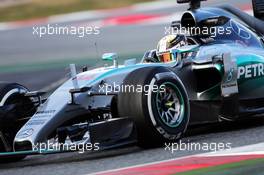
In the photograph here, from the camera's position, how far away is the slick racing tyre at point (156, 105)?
262 inches

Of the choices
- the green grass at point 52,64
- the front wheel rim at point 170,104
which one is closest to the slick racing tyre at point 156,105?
the front wheel rim at point 170,104

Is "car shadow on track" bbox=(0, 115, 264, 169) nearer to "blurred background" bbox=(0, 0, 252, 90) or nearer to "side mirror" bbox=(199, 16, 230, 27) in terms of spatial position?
"side mirror" bbox=(199, 16, 230, 27)

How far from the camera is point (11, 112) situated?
745 centimetres

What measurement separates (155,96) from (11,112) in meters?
1.60

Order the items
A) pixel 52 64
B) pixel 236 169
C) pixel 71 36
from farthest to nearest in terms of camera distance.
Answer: pixel 71 36, pixel 52 64, pixel 236 169

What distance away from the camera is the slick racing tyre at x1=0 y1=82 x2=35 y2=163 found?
24.2 ft
